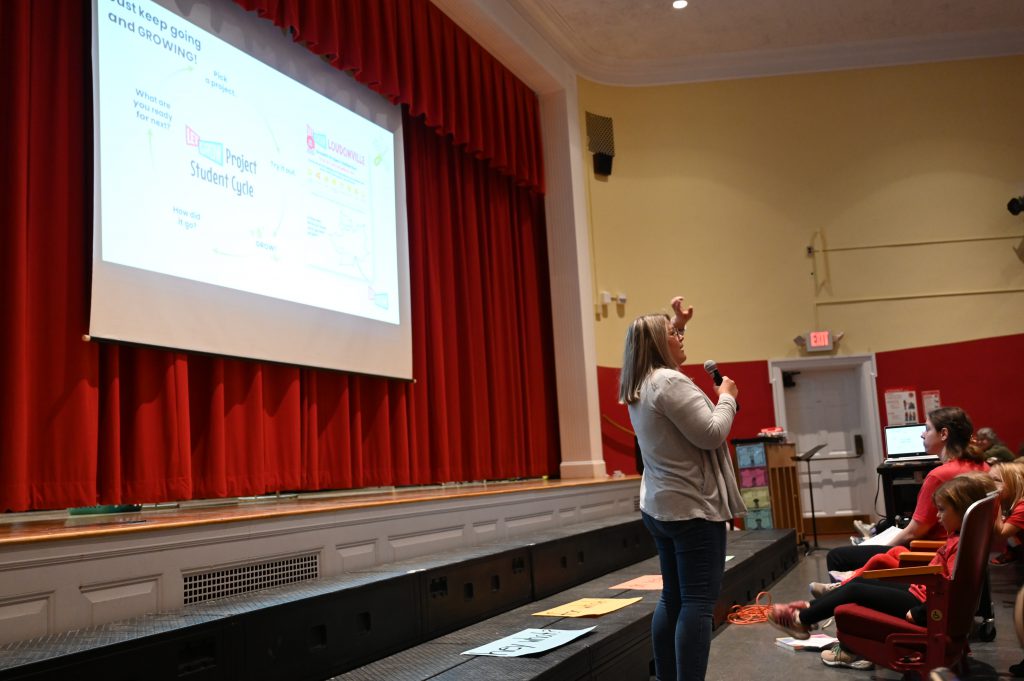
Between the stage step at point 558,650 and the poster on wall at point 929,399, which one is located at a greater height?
the poster on wall at point 929,399

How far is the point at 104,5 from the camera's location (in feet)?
12.5

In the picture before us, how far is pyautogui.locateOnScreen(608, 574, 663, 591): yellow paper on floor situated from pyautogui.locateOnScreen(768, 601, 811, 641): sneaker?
46.3 inches

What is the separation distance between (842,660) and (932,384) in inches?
242

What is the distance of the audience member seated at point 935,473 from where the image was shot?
348 cm

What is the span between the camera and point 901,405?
343 inches

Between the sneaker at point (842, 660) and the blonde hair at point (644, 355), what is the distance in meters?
1.50

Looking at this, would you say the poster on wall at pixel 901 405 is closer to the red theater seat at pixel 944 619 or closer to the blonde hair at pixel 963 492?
the blonde hair at pixel 963 492

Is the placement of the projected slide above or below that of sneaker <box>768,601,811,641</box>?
above

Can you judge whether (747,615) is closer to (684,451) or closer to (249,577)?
(684,451)

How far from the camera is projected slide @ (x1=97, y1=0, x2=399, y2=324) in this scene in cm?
386

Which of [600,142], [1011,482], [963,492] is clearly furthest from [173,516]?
[600,142]

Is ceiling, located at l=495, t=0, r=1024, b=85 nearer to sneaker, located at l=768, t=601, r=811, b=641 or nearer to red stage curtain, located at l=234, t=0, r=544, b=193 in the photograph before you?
red stage curtain, located at l=234, t=0, r=544, b=193

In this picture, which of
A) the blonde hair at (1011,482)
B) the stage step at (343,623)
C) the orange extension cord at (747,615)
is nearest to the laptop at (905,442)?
the stage step at (343,623)

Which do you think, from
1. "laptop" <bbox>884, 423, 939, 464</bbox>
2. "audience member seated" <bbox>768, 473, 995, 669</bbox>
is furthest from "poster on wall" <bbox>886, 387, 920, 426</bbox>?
"audience member seated" <bbox>768, 473, 995, 669</bbox>
